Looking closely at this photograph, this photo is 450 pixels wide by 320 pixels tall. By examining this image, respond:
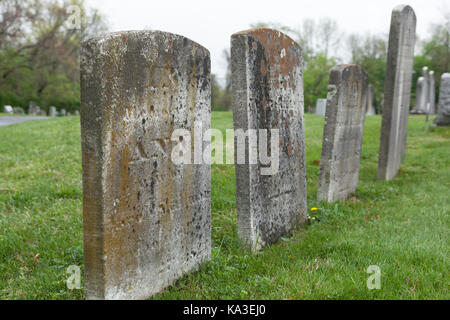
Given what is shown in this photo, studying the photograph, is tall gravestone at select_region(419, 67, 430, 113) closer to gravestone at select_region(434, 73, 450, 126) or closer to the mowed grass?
gravestone at select_region(434, 73, 450, 126)

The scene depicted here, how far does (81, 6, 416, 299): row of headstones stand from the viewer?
9.43ft

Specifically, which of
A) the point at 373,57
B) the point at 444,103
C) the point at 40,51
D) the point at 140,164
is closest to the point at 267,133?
the point at 140,164

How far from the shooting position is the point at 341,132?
6719mm

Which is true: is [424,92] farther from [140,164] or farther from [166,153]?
[140,164]

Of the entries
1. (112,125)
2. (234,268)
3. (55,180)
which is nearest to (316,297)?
(234,268)

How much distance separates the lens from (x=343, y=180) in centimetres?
693

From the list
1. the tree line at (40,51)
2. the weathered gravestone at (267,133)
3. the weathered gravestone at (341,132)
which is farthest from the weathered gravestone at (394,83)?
the tree line at (40,51)

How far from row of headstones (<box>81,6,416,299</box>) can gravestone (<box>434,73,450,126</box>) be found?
11.4 m

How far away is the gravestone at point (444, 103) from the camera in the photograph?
14648 millimetres

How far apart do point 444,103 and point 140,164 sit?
48.0 ft

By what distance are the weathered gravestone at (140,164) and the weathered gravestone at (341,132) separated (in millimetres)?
3157

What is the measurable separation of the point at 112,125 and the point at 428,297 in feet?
8.88
